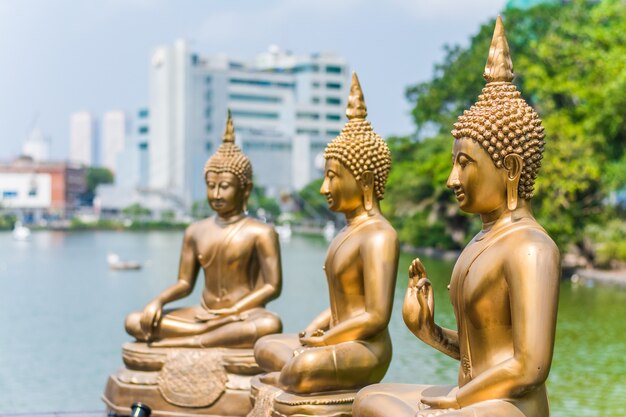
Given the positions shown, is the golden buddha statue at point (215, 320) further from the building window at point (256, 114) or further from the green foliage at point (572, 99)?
the building window at point (256, 114)

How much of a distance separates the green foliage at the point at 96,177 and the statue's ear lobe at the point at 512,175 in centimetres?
9567

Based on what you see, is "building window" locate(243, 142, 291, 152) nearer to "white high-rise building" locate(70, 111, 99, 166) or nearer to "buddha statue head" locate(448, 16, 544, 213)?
"buddha statue head" locate(448, 16, 544, 213)

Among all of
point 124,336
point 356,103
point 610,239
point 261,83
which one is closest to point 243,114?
point 261,83

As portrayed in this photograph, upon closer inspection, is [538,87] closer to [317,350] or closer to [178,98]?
[317,350]

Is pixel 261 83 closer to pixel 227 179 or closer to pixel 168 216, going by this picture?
pixel 168 216

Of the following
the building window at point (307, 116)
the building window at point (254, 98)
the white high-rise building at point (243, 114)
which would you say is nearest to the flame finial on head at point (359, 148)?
the white high-rise building at point (243, 114)

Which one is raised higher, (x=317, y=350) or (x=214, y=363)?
(x=317, y=350)

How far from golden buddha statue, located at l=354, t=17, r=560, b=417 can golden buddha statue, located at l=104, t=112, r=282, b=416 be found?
9.70 ft

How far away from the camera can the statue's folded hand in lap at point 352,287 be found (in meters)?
6.22

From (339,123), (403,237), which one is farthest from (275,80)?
(403,237)

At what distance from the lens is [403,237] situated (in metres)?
39.1

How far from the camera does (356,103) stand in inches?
265

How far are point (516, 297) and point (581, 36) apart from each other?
80.0 ft

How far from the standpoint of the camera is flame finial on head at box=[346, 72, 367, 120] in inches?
264
